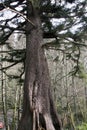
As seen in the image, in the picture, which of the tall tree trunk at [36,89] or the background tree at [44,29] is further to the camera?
the background tree at [44,29]

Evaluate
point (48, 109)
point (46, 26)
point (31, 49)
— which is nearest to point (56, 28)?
point (46, 26)

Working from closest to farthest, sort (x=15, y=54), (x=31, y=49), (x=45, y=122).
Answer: (x=45, y=122), (x=31, y=49), (x=15, y=54)

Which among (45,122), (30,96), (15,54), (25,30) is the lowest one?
(45,122)

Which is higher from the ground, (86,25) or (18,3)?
(18,3)

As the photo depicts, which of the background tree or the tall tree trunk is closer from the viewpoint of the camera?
the tall tree trunk

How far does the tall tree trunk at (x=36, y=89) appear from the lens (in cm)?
728

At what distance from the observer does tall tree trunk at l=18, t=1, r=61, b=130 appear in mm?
7277

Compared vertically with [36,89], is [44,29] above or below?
above

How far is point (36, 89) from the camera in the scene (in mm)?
7613

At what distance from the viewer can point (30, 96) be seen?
747 centimetres

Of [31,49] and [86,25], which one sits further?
[86,25]

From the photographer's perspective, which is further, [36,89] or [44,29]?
[44,29]

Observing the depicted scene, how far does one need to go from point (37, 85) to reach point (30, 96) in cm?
39

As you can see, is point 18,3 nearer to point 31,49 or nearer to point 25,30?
point 25,30
